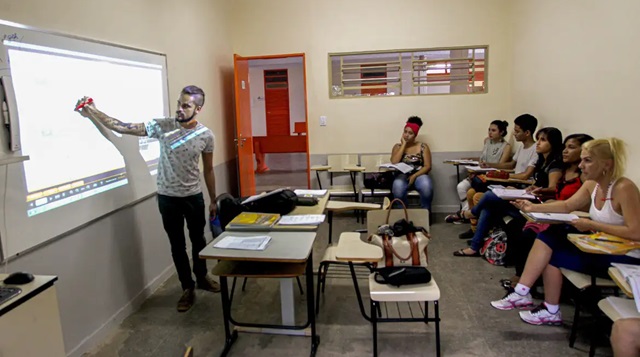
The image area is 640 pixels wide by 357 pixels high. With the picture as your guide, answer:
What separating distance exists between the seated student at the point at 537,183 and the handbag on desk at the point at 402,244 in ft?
5.20

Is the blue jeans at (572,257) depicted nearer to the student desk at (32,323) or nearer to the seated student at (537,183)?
the seated student at (537,183)

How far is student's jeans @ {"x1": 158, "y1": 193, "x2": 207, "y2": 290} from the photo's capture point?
3.01m

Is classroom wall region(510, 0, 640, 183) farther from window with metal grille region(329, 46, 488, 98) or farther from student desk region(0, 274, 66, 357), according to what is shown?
student desk region(0, 274, 66, 357)

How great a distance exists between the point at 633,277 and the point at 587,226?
1.71ft

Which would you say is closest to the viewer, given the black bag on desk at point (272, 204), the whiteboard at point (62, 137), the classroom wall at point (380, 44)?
the whiteboard at point (62, 137)

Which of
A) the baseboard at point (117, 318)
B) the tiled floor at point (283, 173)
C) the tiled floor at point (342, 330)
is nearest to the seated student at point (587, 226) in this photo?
the tiled floor at point (342, 330)

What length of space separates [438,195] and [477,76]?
1602 millimetres

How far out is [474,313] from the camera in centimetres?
288

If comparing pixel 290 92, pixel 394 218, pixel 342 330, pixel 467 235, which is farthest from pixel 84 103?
pixel 290 92

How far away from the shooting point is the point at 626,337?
1897 millimetres

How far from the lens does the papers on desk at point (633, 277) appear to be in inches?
73.7

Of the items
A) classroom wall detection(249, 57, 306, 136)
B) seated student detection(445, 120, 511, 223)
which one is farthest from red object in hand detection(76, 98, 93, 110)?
classroom wall detection(249, 57, 306, 136)

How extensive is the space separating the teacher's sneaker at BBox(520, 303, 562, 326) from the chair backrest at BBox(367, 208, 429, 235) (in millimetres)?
899

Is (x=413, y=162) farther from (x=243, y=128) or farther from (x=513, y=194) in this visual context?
(x=243, y=128)
